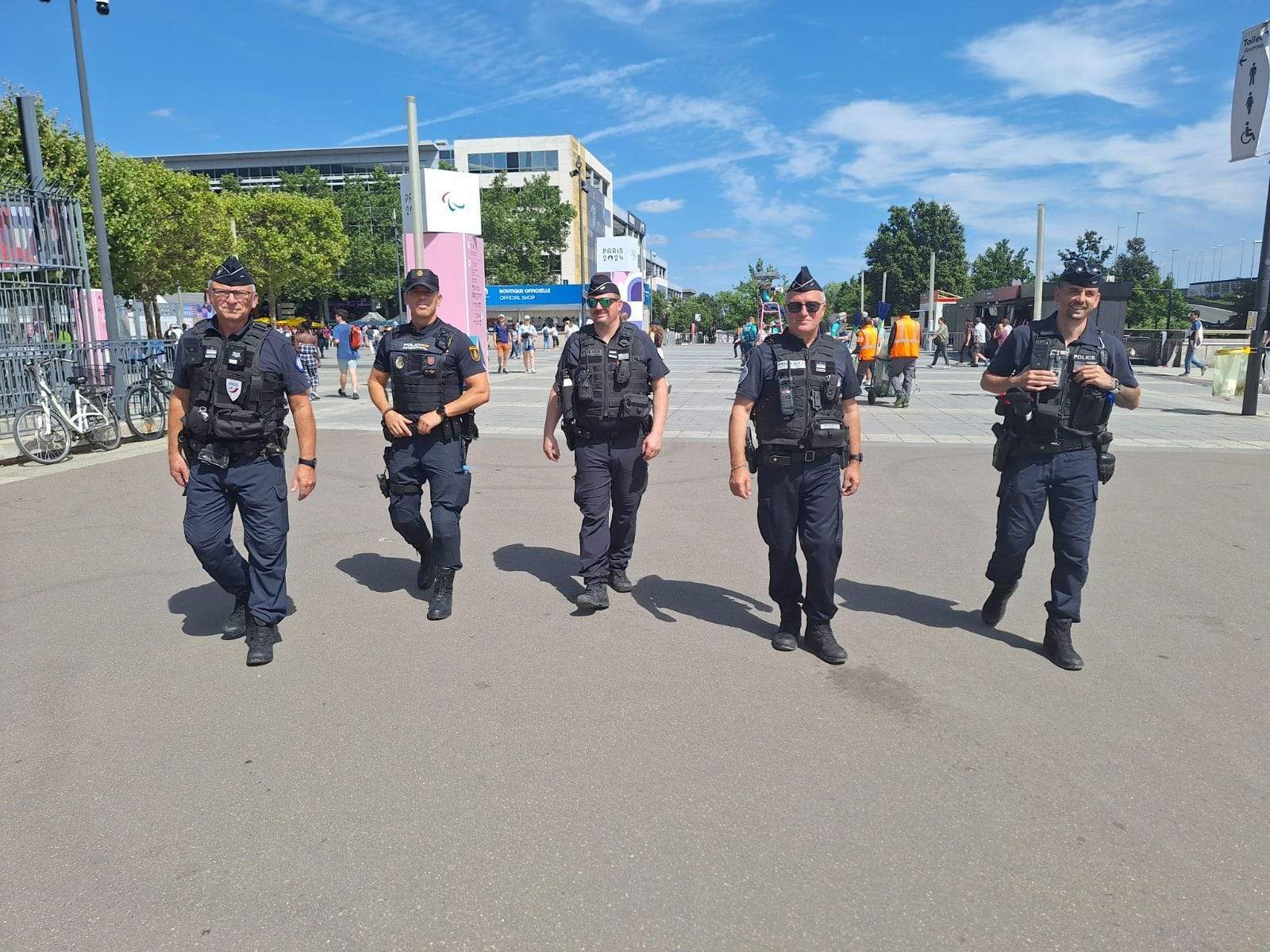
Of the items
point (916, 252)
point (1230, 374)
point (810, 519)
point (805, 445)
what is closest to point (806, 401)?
point (805, 445)

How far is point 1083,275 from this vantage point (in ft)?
13.4

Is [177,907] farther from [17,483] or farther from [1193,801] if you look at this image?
[17,483]

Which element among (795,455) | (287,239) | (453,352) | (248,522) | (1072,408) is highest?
(287,239)

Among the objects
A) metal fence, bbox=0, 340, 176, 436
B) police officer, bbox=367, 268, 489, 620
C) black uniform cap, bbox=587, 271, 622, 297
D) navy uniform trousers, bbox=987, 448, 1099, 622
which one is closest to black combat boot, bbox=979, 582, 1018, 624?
navy uniform trousers, bbox=987, 448, 1099, 622

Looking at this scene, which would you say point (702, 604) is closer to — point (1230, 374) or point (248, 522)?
point (248, 522)

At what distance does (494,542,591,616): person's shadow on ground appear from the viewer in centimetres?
539

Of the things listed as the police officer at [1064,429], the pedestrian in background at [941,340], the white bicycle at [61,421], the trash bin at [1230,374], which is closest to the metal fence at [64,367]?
the white bicycle at [61,421]

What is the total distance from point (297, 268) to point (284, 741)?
1899 inches

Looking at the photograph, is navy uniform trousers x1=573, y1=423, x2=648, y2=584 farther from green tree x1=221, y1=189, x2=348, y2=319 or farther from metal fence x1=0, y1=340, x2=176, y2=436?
green tree x1=221, y1=189, x2=348, y2=319

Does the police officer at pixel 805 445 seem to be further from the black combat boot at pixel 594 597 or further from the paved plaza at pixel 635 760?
the black combat boot at pixel 594 597

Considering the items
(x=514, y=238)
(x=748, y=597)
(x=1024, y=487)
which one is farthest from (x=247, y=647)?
(x=514, y=238)

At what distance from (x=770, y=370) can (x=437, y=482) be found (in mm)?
2008

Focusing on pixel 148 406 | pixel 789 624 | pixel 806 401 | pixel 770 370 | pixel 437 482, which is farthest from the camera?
pixel 148 406

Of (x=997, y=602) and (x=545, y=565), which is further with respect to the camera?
(x=545, y=565)
